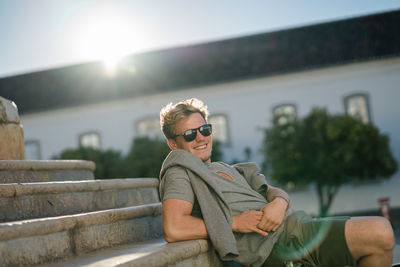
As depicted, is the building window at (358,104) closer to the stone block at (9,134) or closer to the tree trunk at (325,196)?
the tree trunk at (325,196)

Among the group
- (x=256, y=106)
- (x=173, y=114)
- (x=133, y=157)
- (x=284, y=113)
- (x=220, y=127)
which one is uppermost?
(x=256, y=106)

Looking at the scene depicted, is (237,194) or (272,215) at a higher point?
(237,194)

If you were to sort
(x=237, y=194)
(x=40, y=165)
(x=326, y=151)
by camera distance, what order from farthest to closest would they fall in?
1. (x=326, y=151)
2. (x=40, y=165)
3. (x=237, y=194)

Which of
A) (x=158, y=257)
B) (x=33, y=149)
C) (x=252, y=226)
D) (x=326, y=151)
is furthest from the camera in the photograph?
(x=33, y=149)

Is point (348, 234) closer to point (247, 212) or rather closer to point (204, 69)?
point (247, 212)

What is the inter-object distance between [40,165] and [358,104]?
58.4 ft

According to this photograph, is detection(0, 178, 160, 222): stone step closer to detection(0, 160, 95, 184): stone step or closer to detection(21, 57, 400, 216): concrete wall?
detection(0, 160, 95, 184): stone step

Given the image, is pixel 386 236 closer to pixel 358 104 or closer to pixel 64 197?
pixel 64 197

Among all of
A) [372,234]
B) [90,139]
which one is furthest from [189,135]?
[90,139]

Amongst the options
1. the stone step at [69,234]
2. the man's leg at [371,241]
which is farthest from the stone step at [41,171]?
the man's leg at [371,241]

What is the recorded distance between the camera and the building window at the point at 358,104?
66.0ft

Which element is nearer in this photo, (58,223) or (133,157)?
(58,223)

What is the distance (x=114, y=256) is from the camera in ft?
9.41

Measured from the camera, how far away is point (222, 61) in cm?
2259
